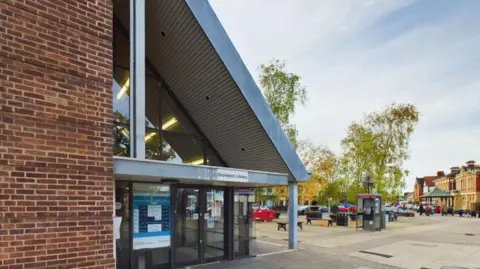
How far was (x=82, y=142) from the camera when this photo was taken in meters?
5.34

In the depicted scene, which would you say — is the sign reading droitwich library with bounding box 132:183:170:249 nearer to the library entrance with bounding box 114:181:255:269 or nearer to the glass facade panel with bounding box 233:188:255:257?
the library entrance with bounding box 114:181:255:269

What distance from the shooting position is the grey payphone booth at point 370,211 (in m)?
20.4

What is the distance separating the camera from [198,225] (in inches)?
396

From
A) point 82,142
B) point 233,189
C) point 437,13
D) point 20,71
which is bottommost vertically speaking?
point 233,189

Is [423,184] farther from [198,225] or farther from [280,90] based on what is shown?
[198,225]

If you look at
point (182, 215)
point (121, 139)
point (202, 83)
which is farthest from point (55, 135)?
point (182, 215)

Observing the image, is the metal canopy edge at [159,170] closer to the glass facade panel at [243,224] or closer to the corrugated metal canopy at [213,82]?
the corrugated metal canopy at [213,82]

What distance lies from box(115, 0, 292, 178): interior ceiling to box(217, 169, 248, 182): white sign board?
4.92 ft

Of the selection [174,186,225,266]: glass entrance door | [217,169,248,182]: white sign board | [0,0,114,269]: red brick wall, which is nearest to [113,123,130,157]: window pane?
[174,186,225,266]: glass entrance door

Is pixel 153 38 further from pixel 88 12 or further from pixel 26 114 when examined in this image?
pixel 26 114

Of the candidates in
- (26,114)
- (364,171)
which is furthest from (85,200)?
(364,171)

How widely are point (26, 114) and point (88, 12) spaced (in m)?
1.86

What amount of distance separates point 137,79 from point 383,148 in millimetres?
24654

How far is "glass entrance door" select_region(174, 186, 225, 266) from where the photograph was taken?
31.6ft
